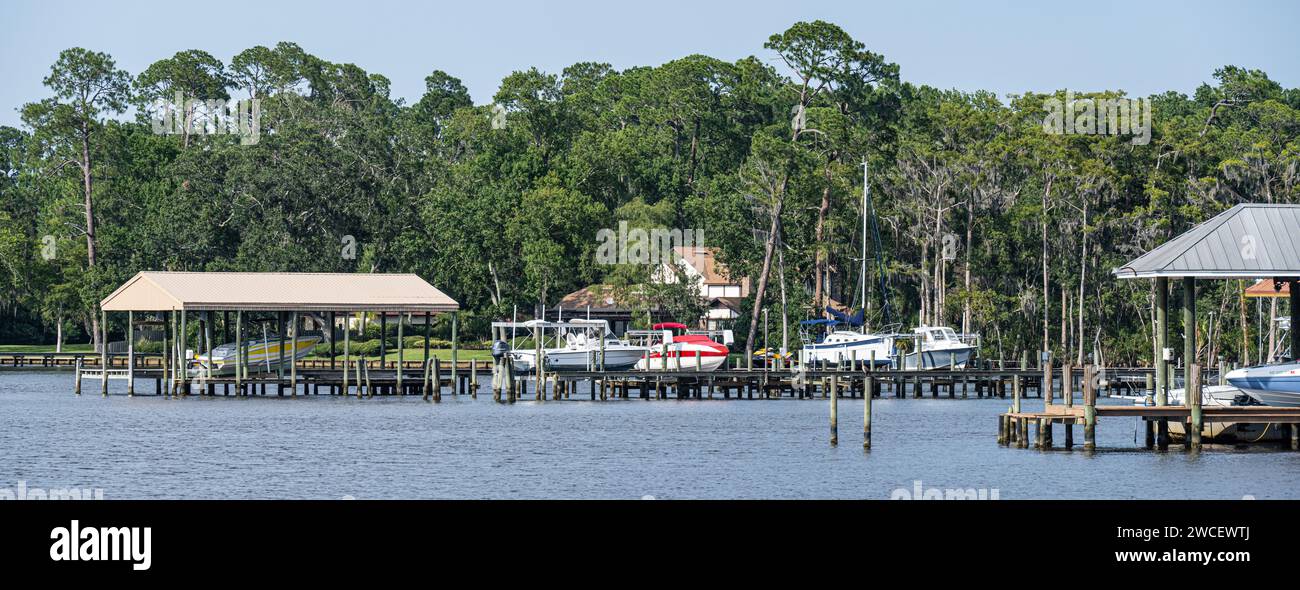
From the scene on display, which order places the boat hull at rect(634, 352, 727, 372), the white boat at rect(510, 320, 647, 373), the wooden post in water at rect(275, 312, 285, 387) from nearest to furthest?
the wooden post in water at rect(275, 312, 285, 387) → the white boat at rect(510, 320, 647, 373) → the boat hull at rect(634, 352, 727, 372)

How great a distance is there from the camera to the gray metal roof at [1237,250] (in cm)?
4141

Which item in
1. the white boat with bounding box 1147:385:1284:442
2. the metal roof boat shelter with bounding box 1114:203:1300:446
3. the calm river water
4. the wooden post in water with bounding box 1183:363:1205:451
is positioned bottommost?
the calm river water

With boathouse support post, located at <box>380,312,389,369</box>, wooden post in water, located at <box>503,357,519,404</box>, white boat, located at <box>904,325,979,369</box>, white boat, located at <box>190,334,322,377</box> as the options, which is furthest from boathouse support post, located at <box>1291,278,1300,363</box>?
white boat, located at <box>190,334,322,377</box>

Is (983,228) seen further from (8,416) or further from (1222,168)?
(8,416)

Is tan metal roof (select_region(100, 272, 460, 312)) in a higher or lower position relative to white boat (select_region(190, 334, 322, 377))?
higher

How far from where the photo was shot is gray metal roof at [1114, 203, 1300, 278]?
41406 millimetres

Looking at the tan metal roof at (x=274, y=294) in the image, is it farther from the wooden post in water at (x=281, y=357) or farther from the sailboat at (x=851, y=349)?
the sailboat at (x=851, y=349)

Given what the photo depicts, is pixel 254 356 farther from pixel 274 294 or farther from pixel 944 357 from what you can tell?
pixel 944 357

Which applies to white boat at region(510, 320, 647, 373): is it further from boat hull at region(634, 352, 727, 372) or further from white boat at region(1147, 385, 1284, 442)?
white boat at region(1147, 385, 1284, 442)

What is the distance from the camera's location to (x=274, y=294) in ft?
209

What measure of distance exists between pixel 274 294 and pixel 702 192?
43979 mm

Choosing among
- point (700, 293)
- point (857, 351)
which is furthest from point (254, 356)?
point (700, 293)

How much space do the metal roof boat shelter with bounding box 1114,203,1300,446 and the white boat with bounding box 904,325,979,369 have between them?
28837mm
